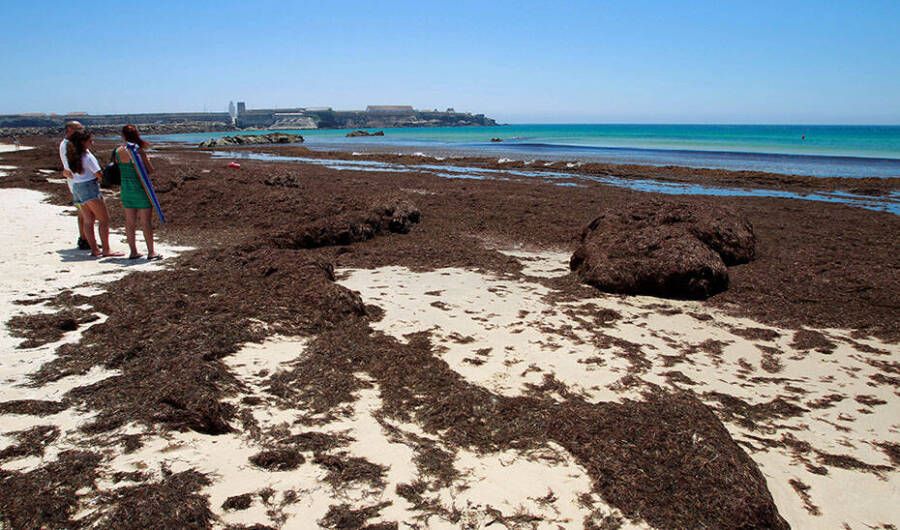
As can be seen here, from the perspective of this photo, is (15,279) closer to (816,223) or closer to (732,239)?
(732,239)

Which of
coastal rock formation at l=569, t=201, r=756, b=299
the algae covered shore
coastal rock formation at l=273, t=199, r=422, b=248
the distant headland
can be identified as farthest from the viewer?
the distant headland

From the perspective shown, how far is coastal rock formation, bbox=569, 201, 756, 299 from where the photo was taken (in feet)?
22.0

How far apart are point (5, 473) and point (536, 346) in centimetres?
381

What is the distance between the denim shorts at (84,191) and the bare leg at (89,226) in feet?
0.34

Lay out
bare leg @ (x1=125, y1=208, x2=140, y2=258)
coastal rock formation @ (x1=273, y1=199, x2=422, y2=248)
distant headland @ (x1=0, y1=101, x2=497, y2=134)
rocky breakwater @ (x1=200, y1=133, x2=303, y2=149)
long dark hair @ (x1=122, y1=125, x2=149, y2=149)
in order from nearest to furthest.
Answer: long dark hair @ (x1=122, y1=125, x2=149, y2=149)
bare leg @ (x1=125, y1=208, x2=140, y2=258)
coastal rock formation @ (x1=273, y1=199, x2=422, y2=248)
rocky breakwater @ (x1=200, y1=133, x2=303, y2=149)
distant headland @ (x1=0, y1=101, x2=497, y2=134)

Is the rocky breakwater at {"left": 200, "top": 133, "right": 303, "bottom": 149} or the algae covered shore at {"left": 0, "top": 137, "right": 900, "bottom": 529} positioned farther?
the rocky breakwater at {"left": 200, "top": 133, "right": 303, "bottom": 149}

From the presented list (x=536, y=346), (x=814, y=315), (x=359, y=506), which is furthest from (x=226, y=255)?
(x=814, y=315)

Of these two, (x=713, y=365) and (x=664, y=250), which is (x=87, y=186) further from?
(x=713, y=365)

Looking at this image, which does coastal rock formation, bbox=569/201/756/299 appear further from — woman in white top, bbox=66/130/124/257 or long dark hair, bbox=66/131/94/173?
long dark hair, bbox=66/131/94/173

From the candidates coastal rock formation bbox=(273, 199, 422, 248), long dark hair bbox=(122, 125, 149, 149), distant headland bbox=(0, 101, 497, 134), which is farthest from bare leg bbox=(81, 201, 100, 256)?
distant headland bbox=(0, 101, 497, 134)

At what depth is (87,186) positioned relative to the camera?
7250mm

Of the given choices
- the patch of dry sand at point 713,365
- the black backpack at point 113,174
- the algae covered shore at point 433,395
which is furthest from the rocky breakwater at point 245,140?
the patch of dry sand at point 713,365

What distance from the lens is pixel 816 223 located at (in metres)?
11.7

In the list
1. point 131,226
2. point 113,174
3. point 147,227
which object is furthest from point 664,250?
point 113,174
